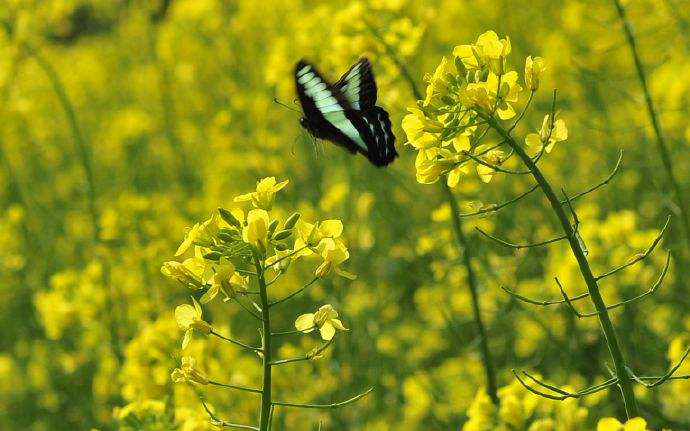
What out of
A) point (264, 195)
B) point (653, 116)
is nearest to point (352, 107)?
point (264, 195)

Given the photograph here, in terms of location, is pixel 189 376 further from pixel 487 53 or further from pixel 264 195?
pixel 487 53

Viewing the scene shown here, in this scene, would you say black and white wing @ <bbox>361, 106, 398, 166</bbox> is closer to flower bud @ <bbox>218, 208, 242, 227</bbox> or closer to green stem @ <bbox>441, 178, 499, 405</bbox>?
green stem @ <bbox>441, 178, 499, 405</bbox>

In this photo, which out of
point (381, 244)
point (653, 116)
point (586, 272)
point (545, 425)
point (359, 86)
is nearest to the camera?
point (586, 272)

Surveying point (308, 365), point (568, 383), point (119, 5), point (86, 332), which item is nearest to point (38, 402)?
point (86, 332)

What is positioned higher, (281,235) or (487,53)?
(487,53)

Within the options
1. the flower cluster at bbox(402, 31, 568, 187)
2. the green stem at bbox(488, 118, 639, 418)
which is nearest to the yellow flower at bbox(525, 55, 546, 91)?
the flower cluster at bbox(402, 31, 568, 187)

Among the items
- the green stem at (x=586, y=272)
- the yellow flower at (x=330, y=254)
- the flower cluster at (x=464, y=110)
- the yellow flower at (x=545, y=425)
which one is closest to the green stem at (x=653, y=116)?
the yellow flower at (x=545, y=425)

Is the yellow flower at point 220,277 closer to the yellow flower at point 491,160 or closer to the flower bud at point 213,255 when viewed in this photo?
the flower bud at point 213,255
